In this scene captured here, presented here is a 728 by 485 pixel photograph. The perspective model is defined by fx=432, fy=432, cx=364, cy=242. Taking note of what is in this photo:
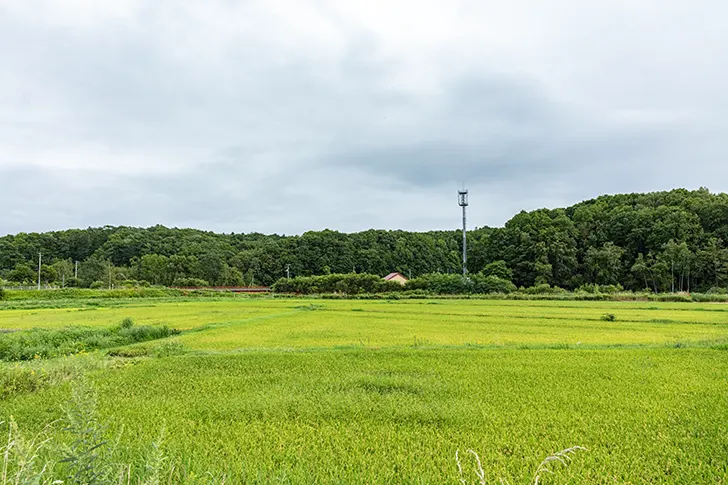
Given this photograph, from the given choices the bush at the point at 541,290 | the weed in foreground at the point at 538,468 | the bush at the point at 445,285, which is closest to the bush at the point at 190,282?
the bush at the point at 445,285

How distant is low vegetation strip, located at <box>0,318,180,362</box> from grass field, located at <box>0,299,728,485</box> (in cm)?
441

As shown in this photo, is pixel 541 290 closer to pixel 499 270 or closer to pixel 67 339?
pixel 499 270

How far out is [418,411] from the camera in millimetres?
5684

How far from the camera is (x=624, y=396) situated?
648cm

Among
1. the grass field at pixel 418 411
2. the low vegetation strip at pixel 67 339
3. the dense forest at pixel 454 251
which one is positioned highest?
the dense forest at pixel 454 251

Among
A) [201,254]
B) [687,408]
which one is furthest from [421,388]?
[201,254]

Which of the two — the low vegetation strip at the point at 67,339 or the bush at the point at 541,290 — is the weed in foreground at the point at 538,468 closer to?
the low vegetation strip at the point at 67,339

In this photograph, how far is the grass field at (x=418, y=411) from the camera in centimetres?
402

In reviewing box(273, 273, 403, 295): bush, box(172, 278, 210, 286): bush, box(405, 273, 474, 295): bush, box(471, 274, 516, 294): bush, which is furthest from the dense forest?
box(273, 273, 403, 295): bush

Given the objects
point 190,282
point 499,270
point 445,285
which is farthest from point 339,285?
point 190,282

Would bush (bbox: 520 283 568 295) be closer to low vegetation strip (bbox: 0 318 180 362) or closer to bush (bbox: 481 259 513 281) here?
bush (bbox: 481 259 513 281)

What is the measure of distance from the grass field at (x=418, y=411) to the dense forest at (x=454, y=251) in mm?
62157

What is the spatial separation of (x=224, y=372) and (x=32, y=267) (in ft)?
299

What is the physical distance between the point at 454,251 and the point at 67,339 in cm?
9852
